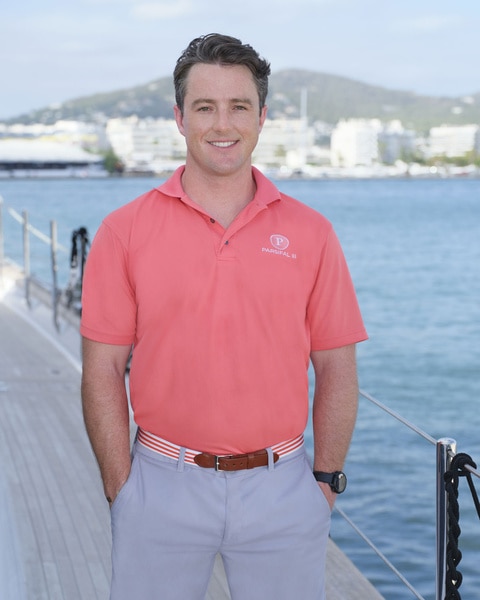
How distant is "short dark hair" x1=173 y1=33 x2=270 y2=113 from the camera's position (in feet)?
4.12

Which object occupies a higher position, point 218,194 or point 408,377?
point 218,194

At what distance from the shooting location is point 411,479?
6.50 meters

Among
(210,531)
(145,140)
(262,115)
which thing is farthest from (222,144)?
(145,140)

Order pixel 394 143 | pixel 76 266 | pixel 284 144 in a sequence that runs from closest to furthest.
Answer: pixel 76 266 < pixel 284 144 < pixel 394 143

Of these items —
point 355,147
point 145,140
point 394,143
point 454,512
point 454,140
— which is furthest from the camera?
point 454,140

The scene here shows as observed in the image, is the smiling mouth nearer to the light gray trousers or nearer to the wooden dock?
the light gray trousers

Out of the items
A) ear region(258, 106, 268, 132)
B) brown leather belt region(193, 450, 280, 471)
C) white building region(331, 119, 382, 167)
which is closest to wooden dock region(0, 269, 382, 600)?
brown leather belt region(193, 450, 280, 471)

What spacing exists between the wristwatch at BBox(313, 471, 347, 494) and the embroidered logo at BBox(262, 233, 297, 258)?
29cm

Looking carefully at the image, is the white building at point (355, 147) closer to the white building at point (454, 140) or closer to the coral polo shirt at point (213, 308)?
the white building at point (454, 140)

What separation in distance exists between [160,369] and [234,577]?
0.28m

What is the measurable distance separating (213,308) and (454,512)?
1.87 ft

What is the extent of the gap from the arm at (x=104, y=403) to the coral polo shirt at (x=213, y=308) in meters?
0.02

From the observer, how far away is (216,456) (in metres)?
1.26

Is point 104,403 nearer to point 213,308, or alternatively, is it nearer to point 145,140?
point 213,308
